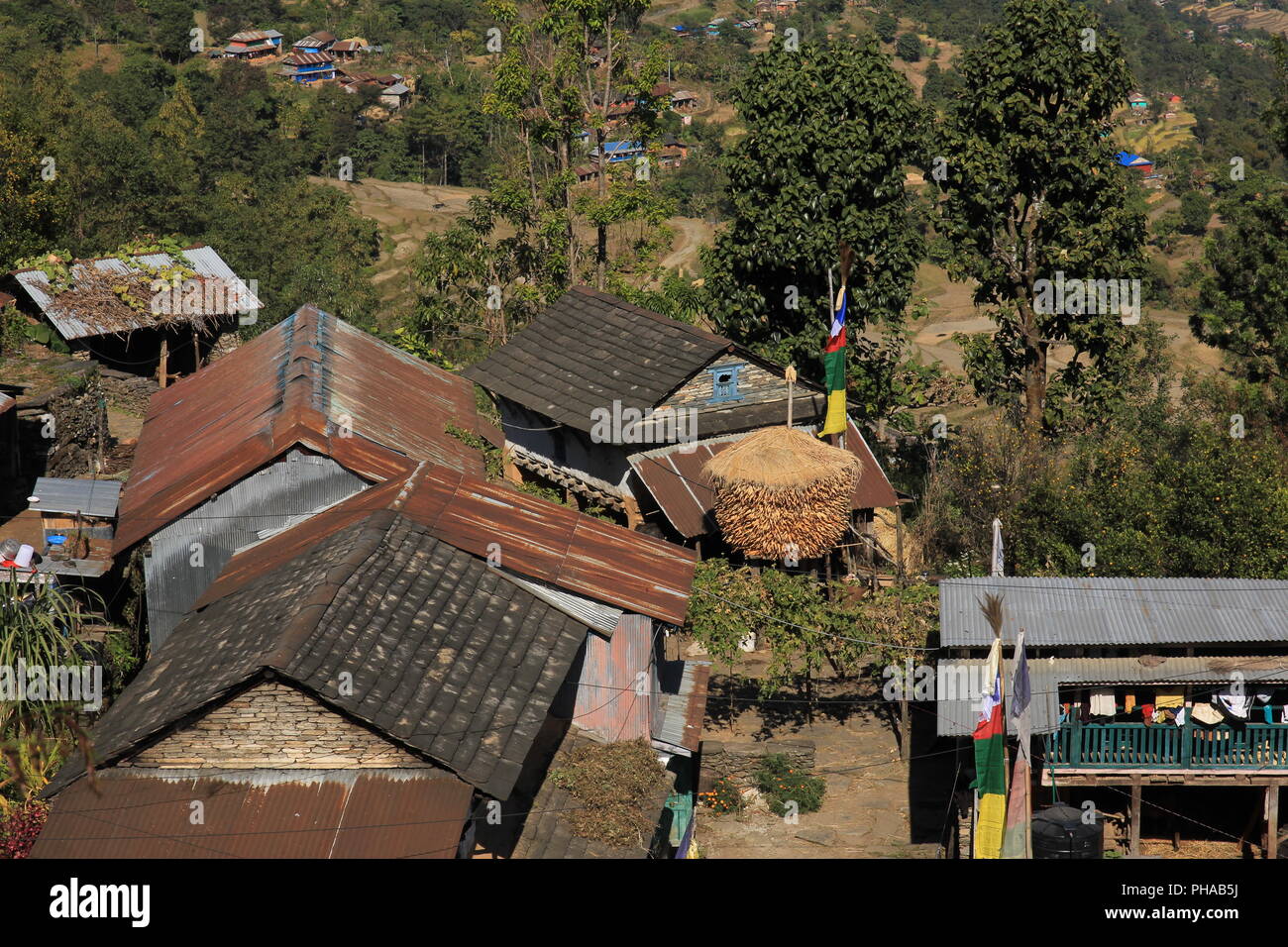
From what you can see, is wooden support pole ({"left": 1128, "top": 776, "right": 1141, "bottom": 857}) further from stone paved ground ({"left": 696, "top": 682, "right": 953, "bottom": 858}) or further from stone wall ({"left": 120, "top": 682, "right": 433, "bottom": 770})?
stone wall ({"left": 120, "top": 682, "right": 433, "bottom": 770})

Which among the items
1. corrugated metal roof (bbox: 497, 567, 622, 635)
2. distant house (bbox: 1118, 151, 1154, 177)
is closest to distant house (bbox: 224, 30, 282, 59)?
distant house (bbox: 1118, 151, 1154, 177)

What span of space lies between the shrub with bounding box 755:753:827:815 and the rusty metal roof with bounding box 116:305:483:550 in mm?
8880

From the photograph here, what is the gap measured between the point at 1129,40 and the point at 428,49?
95.3 metres

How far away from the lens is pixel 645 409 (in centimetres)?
2927

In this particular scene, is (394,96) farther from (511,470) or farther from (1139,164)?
(511,470)

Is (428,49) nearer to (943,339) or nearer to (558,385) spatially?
(943,339)

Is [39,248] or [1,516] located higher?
[39,248]

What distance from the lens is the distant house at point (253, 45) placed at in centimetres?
13800

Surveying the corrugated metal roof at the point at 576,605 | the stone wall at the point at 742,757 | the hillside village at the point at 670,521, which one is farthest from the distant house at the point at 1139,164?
the corrugated metal roof at the point at 576,605

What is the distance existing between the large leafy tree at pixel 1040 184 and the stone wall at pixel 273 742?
2344 centimetres

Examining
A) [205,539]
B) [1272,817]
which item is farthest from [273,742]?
[1272,817]

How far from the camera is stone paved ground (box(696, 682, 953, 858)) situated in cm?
2495

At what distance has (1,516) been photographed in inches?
1297

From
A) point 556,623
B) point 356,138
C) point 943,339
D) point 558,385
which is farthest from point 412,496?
point 356,138
